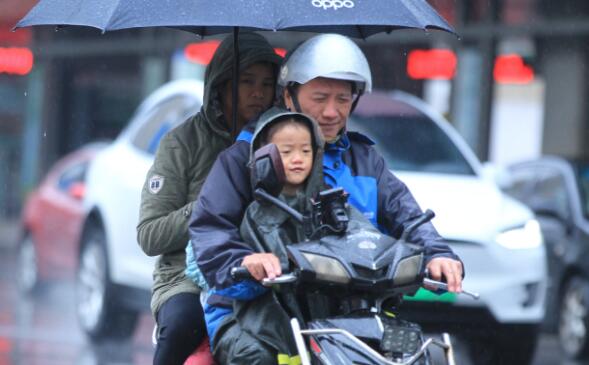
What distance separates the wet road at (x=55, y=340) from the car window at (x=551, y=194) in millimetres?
1142

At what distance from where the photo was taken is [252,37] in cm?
501

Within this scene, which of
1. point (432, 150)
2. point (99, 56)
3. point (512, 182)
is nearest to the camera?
point (432, 150)

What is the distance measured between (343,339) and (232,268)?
400 mm

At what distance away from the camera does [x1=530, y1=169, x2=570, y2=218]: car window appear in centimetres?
1199

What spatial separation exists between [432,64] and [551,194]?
4.90 meters

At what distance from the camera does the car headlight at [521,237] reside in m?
9.31

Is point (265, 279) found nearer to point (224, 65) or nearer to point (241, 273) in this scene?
point (241, 273)

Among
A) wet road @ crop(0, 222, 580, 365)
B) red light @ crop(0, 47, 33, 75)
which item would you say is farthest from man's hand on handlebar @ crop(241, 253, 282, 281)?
red light @ crop(0, 47, 33, 75)

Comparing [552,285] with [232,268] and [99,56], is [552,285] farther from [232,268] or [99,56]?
[99,56]

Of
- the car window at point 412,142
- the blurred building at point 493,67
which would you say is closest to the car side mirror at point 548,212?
the car window at point 412,142

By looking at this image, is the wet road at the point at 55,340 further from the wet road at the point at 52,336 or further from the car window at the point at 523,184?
the car window at the point at 523,184

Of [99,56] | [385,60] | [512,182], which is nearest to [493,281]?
[512,182]

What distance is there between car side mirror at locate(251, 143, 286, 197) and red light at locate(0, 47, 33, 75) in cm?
1866

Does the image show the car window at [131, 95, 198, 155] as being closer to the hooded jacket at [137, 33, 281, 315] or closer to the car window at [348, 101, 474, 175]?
the car window at [348, 101, 474, 175]
